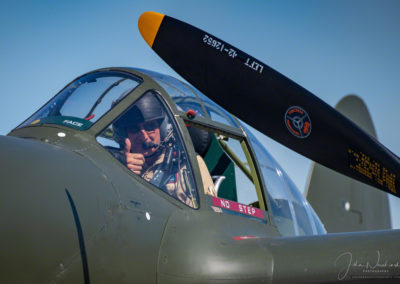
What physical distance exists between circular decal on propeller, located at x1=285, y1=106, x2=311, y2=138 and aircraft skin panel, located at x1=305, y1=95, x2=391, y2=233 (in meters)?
7.42

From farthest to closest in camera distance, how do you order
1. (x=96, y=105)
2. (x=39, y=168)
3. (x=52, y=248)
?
(x=96, y=105) → (x=39, y=168) → (x=52, y=248)

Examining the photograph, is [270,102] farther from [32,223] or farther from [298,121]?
[32,223]

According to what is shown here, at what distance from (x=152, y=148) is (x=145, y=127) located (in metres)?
0.20

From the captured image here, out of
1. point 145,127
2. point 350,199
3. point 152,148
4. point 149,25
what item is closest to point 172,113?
point 145,127

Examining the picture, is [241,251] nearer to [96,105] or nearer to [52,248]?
[52,248]

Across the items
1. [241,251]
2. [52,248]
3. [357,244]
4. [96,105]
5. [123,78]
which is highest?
[123,78]

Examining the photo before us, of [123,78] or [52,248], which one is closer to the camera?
[52,248]

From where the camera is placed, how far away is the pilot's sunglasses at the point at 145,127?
4238mm

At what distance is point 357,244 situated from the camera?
3.50 metres

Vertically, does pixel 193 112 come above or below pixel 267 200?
above

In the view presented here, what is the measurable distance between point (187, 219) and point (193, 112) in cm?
109

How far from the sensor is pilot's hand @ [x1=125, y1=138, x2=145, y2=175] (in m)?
3.91

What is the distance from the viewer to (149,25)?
5.83m

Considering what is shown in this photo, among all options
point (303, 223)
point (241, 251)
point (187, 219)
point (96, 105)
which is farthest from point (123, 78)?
point (303, 223)
